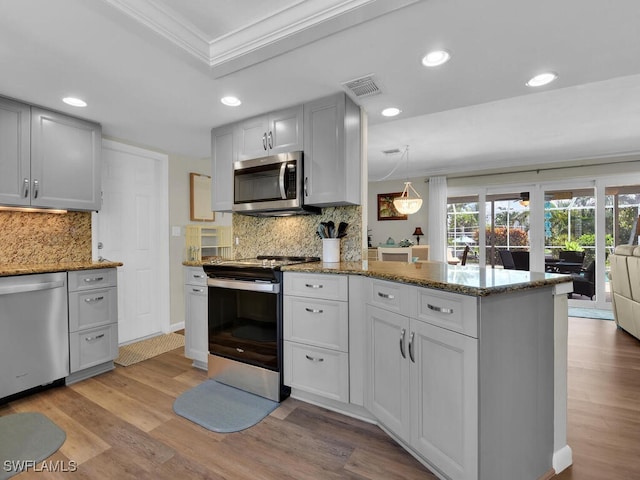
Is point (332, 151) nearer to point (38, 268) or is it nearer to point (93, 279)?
point (93, 279)

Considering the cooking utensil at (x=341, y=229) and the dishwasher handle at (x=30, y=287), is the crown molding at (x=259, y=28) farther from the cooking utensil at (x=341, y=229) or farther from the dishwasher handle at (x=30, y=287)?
the dishwasher handle at (x=30, y=287)

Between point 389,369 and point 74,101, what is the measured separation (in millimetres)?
3070

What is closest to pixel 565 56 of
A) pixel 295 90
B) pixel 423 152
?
pixel 295 90

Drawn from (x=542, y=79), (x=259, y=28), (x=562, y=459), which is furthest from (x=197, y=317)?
(x=542, y=79)

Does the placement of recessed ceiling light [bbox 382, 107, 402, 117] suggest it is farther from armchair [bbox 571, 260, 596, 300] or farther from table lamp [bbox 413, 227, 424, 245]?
armchair [bbox 571, 260, 596, 300]

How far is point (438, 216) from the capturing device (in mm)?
6316

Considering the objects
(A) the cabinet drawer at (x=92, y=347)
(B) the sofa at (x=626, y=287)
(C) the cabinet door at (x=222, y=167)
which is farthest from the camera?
(B) the sofa at (x=626, y=287)

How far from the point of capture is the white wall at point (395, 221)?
21.6 feet

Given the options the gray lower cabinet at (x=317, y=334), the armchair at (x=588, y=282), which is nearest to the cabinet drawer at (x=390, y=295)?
the gray lower cabinet at (x=317, y=334)

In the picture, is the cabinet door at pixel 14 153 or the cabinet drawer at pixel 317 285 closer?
the cabinet drawer at pixel 317 285

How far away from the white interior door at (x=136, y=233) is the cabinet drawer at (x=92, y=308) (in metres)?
0.73

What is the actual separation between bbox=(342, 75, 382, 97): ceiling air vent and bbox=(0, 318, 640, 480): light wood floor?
7.49 feet

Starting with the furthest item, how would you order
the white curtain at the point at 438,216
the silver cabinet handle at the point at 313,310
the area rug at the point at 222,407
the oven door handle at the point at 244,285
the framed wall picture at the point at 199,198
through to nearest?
the white curtain at the point at 438,216 → the framed wall picture at the point at 199,198 → the oven door handle at the point at 244,285 → the silver cabinet handle at the point at 313,310 → the area rug at the point at 222,407

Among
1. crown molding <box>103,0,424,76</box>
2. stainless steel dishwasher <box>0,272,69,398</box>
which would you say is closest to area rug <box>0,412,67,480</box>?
stainless steel dishwasher <box>0,272,69,398</box>
